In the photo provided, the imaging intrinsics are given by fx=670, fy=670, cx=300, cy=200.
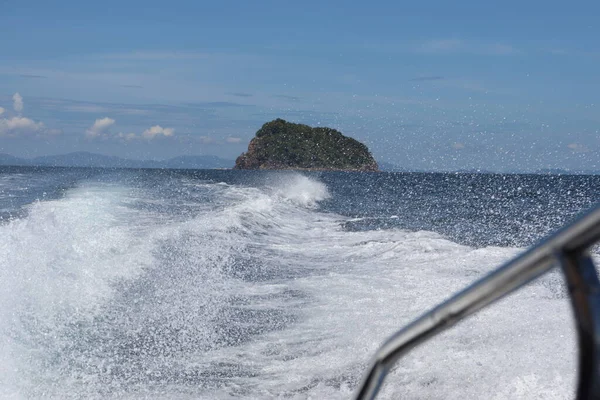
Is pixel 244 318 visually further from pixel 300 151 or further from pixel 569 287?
pixel 300 151

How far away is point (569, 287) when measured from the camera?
64 centimetres

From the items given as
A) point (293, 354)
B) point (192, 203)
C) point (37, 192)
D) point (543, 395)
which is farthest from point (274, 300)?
point (37, 192)

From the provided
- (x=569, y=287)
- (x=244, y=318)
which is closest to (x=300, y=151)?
(x=244, y=318)

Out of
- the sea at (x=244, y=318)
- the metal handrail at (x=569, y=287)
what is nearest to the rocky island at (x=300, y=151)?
the sea at (x=244, y=318)

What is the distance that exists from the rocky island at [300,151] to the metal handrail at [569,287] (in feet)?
394

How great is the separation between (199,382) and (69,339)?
5.35 ft

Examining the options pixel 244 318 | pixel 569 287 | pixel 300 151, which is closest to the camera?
pixel 569 287

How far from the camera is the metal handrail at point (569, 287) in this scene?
0.61 m

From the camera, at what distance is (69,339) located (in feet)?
19.1

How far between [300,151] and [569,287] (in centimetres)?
12131

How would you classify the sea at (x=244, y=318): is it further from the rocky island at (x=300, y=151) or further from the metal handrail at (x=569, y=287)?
the rocky island at (x=300, y=151)

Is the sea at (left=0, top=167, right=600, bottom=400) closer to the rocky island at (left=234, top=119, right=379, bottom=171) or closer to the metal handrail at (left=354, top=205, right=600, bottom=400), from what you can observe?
the metal handrail at (left=354, top=205, right=600, bottom=400)

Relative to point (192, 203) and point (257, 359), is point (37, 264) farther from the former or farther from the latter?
point (192, 203)

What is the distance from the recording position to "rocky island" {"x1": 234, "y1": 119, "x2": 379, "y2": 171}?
12244 cm
